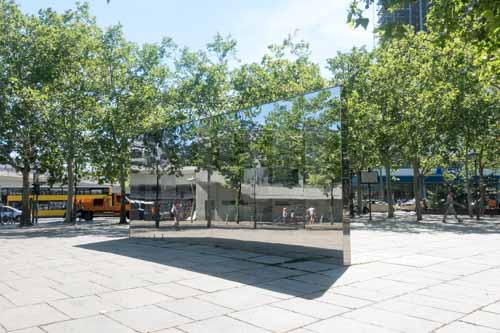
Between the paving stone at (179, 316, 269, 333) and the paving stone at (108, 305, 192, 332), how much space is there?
20 centimetres

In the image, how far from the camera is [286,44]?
31656 mm

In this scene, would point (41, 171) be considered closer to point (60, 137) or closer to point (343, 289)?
point (60, 137)

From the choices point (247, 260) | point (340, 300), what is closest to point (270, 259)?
point (247, 260)

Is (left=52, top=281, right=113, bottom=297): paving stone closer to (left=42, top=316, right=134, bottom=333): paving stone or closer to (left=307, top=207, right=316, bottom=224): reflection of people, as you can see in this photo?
(left=42, top=316, right=134, bottom=333): paving stone

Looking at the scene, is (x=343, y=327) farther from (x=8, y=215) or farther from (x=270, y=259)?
(x=8, y=215)

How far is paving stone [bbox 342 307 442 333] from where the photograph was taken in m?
4.89

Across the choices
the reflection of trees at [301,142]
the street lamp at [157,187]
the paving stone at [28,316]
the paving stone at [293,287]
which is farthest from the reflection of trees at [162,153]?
the paving stone at [28,316]

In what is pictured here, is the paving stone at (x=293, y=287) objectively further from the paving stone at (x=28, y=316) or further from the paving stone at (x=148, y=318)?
the paving stone at (x=28, y=316)

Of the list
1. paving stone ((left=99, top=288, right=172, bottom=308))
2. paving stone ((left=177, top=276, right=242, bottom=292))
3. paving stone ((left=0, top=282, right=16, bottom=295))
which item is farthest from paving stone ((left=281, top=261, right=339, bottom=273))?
paving stone ((left=0, top=282, right=16, bottom=295))

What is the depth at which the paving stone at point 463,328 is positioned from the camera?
4758mm

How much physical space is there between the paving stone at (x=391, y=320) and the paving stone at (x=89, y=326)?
8.48 feet

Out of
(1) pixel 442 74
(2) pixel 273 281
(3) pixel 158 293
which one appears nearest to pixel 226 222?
(2) pixel 273 281

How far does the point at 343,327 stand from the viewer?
4.93 m

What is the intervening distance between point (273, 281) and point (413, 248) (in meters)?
6.00
